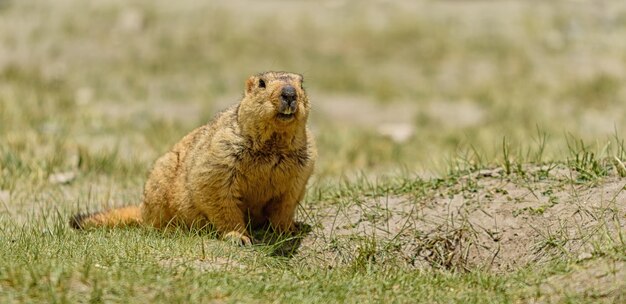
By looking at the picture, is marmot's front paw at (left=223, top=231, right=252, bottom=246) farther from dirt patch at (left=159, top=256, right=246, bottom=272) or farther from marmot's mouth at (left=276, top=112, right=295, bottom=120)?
marmot's mouth at (left=276, top=112, right=295, bottom=120)

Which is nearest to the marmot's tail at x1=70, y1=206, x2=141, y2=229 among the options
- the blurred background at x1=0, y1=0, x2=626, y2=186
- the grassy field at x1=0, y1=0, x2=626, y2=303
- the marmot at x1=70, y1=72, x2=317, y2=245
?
the grassy field at x1=0, y1=0, x2=626, y2=303

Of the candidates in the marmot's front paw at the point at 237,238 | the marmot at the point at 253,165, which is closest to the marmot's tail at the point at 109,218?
the marmot at the point at 253,165

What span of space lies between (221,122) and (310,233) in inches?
38.5

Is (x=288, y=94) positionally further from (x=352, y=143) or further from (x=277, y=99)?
(x=352, y=143)

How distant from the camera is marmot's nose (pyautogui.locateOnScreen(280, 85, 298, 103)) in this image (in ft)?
19.4

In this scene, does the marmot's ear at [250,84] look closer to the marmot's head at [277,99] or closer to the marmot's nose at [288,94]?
the marmot's head at [277,99]

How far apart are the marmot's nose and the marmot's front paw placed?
94 cm

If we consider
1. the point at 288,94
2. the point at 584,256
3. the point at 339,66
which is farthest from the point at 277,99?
the point at 339,66

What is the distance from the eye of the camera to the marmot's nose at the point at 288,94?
592 cm

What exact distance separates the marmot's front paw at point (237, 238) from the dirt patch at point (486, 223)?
457mm

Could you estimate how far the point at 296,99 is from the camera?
598cm

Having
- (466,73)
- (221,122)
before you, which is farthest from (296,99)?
(466,73)

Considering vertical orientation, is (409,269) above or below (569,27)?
below

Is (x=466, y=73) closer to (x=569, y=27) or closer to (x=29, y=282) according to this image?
(x=569, y=27)
